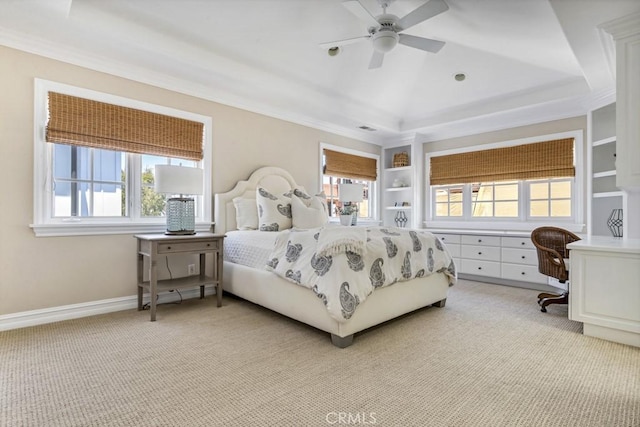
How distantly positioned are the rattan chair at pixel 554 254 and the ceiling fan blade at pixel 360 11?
2599mm

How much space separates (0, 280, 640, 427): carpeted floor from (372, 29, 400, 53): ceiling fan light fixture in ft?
7.96

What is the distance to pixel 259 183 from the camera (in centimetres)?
423

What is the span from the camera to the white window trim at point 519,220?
14.1 feet

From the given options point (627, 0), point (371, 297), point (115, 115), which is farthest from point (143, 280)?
point (627, 0)

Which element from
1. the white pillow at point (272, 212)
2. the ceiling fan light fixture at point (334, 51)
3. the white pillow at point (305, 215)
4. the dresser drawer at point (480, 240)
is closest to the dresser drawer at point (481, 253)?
the dresser drawer at point (480, 240)

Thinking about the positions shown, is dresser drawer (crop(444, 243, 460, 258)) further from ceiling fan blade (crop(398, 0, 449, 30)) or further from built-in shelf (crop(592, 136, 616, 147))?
ceiling fan blade (crop(398, 0, 449, 30))

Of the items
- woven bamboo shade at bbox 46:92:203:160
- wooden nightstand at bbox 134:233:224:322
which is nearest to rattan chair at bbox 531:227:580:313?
wooden nightstand at bbox 134:233:224:322


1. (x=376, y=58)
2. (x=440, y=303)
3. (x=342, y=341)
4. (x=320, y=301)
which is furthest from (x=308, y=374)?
(x=376, y=58)

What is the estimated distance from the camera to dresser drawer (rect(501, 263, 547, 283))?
419cm

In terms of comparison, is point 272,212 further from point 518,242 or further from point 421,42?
point 518,242

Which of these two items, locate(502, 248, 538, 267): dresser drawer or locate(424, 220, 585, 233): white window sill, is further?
locate(424, 220, 585, 233): white window sill

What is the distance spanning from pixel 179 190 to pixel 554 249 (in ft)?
12.2

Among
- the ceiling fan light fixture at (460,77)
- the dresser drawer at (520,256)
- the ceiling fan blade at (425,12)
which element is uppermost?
the ceiling fan light fixture at (460,77)

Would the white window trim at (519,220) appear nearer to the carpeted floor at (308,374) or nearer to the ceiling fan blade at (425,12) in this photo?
the carpeted floor at (308,374)
